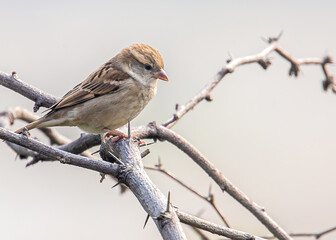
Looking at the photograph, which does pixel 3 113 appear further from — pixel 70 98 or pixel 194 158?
pixel 194 158

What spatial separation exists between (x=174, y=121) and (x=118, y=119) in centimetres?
48

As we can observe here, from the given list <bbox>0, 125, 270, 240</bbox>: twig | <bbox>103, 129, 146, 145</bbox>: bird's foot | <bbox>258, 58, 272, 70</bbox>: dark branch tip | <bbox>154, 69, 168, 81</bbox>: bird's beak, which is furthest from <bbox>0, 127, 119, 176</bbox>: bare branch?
<bbox>258, 58, 272, 70</bbox>: dark branch tip

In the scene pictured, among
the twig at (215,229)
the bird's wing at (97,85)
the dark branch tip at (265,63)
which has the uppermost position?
the dark branch tip at (265,63)

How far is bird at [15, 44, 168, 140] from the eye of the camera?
13.9 feet

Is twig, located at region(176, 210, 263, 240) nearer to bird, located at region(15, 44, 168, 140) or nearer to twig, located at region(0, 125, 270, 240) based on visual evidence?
twig, located at region(0, 125, 270, 240)

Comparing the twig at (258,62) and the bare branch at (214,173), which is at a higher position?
the twig at (258,62)

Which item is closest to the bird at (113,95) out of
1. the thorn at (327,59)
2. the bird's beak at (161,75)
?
the bird's beak at (161,75)

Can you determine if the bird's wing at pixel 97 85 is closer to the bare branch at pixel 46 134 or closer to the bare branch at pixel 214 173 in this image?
the bare branch at pixel 46 134

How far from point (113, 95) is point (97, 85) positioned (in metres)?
0.20

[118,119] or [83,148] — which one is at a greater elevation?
→ [118,119]

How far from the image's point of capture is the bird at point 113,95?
4242mm

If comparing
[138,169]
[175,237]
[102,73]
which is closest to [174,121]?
[102,73]

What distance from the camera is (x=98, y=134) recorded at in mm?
4309

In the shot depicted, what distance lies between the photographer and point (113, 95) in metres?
4.59
